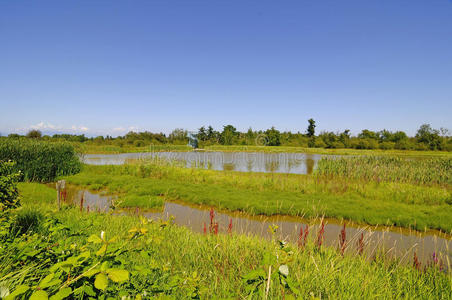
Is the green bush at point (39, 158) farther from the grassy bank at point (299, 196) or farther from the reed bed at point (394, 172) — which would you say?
the reed bed at point (394, 172)

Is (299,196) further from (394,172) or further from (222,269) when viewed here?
(222,269)

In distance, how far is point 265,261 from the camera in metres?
1.26


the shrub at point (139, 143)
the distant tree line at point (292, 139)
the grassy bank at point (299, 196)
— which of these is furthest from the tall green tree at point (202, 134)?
the grassy bank at point (299, 196)

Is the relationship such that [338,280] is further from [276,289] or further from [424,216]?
[424,216]

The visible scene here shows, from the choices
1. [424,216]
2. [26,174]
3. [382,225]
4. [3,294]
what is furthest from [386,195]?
[26,174]

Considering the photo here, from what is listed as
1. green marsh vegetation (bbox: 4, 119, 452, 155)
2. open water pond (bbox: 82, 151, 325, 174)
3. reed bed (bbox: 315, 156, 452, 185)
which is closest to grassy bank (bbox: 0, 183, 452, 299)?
reed bed (bbox: 315, 156, 452, 185)

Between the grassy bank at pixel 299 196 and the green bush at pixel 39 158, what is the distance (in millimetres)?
2541

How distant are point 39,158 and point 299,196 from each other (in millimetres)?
17783

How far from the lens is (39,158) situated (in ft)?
49.1

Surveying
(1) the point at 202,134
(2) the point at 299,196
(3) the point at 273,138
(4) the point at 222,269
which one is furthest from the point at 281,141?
(4) the point at 222,269

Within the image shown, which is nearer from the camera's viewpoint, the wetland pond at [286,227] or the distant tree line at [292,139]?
the wetland pond at [286,227]

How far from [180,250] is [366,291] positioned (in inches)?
115

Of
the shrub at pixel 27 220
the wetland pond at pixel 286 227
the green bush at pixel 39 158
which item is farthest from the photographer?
the green bush at pixel 39 158

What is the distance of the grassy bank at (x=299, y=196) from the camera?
864 cm
